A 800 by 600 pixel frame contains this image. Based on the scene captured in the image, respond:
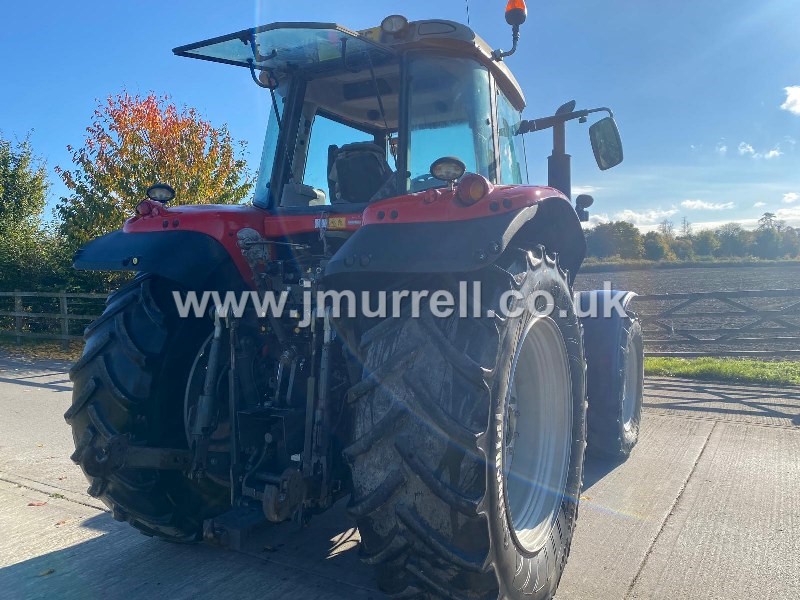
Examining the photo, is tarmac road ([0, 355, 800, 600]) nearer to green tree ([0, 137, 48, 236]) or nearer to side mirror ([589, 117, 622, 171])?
side mirror ([589, 117, 622, 171])

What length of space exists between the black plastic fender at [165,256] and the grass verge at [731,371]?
735 cm

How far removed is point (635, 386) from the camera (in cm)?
525

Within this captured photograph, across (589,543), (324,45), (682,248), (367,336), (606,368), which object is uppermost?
(682,248)

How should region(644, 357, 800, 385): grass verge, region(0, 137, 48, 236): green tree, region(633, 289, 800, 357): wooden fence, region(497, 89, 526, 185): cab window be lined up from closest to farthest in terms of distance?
region(497, 89, 526, 185): cab window, region(644, 357, 800, 385): grass verge, region(633, 289, 800, 357): wooden fence, region(0, 137, 48, 236): green tree

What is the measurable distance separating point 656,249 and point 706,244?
21.5 ft

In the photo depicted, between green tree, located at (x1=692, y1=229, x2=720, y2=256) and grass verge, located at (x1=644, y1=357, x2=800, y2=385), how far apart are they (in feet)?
145

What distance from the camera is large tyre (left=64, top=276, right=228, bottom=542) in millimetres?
2957

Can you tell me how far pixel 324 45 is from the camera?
10.4 feet

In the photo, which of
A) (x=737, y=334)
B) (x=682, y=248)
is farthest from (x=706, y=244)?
(x=737, y=334)

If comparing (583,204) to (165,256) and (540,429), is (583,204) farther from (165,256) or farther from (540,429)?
(165,256)

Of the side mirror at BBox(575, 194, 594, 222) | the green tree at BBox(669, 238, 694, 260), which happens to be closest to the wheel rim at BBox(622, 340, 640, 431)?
the side mirror at BBox(575, 194, 594, 222)

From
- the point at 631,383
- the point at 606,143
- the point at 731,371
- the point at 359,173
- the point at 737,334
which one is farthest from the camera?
the point at 737,334

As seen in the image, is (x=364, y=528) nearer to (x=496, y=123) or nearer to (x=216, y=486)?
(x=216, y=486)

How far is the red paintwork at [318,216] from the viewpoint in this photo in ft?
8.07
